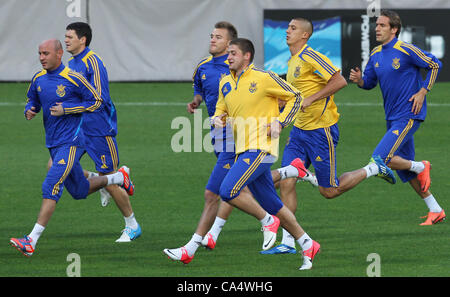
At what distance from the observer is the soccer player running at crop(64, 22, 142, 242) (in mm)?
10789

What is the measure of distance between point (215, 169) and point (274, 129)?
117cm

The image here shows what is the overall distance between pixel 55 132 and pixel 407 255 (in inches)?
142

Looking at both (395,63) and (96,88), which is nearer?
(96,88)

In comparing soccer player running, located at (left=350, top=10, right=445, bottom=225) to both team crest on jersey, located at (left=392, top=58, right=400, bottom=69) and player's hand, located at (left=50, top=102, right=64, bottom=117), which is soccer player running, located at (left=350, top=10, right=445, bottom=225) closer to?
team crest on jersey, located at (left=392, top=58, right=400, bottom=69)

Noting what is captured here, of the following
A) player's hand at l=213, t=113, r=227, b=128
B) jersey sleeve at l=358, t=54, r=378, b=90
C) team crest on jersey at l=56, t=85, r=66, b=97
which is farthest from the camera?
jersey sleeve at l=358, t=54, r=378, b=90

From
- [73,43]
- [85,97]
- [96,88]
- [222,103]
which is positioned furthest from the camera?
[73,43]

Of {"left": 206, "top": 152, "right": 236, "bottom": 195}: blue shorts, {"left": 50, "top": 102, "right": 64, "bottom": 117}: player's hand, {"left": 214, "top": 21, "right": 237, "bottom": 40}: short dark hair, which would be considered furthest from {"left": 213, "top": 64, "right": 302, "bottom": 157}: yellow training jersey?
{"left": 50, "top": 102, "right": 64, "bottom": 117}: player's hand

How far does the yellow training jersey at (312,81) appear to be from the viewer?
398 inches

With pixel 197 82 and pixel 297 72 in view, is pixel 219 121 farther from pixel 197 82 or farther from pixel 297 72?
pixel 197 82

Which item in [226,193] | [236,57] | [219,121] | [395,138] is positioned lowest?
[226,193]

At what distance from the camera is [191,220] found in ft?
37.6

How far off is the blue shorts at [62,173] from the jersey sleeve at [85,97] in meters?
0.39

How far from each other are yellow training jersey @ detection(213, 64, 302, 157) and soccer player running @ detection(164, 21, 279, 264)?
0.48 metres

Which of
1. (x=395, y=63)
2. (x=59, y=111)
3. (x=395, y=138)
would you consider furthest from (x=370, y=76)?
(x=59, y=111)
